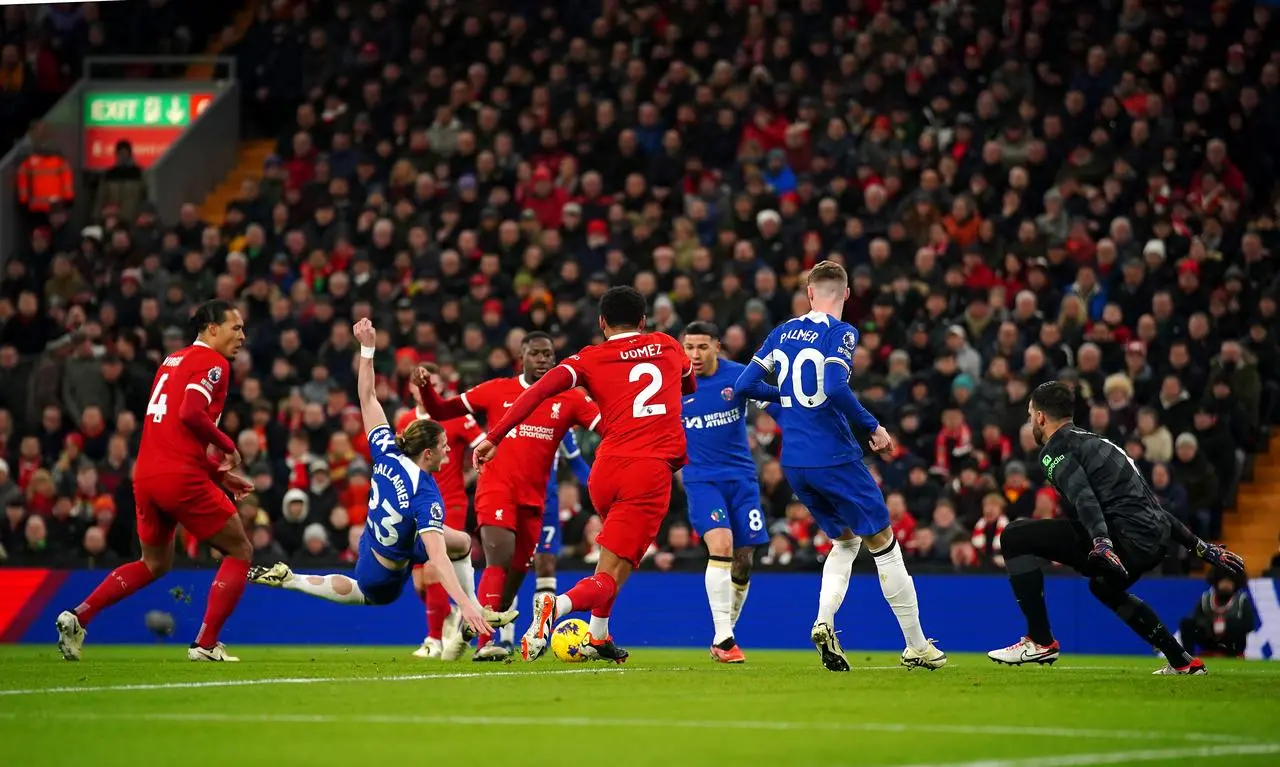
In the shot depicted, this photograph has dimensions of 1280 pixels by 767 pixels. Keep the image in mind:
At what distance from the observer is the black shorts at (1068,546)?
11461 millimetres

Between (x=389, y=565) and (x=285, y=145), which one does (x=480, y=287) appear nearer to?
(x=285, y=145)

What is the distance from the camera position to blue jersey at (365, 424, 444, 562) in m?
12.9

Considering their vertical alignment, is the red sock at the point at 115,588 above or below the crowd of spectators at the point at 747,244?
below

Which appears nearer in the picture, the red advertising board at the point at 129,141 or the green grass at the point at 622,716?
the green grass at the point at 622,716

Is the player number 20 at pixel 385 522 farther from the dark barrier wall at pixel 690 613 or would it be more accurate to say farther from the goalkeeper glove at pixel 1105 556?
the goalkeeper glove at pixel 1105 556

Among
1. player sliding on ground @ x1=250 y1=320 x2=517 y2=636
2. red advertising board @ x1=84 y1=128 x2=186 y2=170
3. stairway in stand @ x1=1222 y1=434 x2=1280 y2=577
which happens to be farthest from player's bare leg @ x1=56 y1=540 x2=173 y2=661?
red advertising board @ x1=84 y1=128 x2=186 y2=170

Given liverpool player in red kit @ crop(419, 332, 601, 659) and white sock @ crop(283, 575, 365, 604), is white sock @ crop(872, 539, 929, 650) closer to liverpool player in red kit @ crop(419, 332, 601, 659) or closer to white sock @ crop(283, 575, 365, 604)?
liverpool player in red kit @ crop(419, 332, 601, 659)

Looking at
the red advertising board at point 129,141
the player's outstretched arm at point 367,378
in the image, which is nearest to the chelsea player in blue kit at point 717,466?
the player's outstretched arm at point 367,378

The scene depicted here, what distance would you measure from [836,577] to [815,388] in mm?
1247

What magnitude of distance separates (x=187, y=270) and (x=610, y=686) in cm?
1578

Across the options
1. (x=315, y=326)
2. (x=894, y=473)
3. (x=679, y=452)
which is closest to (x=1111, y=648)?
(x=894, y=473)

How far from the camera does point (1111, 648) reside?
17.9m

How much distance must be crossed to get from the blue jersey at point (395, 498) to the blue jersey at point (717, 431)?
2180 millimetres

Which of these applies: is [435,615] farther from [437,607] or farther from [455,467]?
[455,467]
